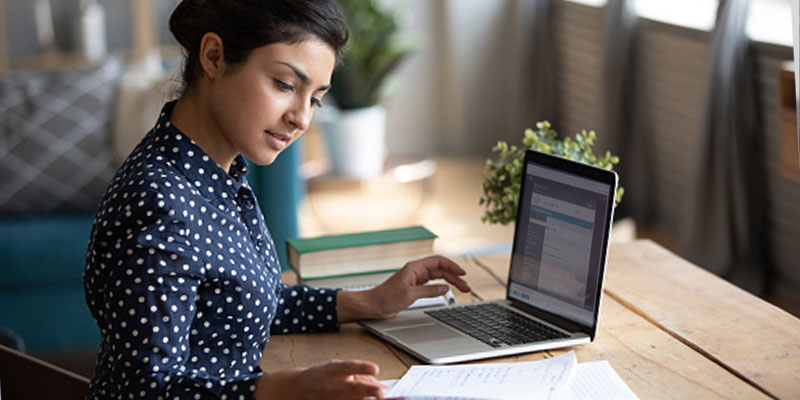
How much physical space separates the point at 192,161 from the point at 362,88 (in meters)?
3.74

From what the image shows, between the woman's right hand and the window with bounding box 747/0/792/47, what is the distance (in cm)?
282

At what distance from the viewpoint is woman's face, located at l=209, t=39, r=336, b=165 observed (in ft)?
4.49

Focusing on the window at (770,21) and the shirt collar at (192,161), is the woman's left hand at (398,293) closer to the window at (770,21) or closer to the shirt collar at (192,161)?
the shirt collar at (192,161)

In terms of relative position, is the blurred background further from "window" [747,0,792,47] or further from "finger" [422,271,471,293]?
"finger" [422,271,471,293]

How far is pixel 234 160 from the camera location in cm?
155

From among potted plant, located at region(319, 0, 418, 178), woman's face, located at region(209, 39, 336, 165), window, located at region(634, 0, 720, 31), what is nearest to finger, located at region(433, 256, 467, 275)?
woman's face, located at region(209, 39, 336, 165)

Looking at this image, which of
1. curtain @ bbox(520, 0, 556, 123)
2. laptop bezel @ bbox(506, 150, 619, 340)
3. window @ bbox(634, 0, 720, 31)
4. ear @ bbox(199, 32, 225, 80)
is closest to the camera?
ear @ bbox(199, 32, 225, 80)

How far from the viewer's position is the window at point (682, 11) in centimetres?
423

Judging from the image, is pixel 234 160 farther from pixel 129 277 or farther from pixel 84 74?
pixel 84 74

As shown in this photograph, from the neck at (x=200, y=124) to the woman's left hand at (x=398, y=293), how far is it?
35 cm

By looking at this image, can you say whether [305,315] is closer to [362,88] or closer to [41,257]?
[41,257]

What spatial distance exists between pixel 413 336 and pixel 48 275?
2.09 m

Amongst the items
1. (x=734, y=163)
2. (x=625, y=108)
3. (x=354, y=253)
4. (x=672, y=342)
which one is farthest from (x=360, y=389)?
(x=625, y=108)

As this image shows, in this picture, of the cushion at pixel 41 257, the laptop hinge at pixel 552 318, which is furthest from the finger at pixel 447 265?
the cushion at pixel 41 257
